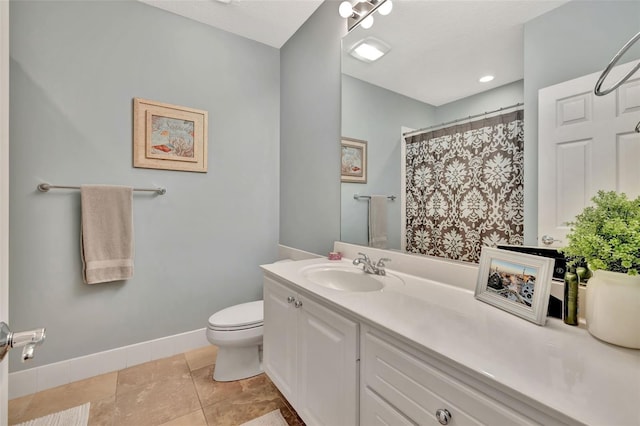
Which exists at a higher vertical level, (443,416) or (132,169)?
(132,169)

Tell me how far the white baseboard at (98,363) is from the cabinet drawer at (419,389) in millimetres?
1764

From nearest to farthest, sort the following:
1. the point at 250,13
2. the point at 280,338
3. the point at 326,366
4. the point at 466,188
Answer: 1. the point at 326,366
2. the point at 466,188
3. the point at 280,338
4. the point at 250,13

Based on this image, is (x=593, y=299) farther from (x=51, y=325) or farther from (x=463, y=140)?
(x=51, y=325)

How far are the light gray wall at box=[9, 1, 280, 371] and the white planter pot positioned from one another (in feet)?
5.53

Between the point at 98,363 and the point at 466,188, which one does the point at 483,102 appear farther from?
the point at 98,363

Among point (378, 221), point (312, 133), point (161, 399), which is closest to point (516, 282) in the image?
point (378, 221)

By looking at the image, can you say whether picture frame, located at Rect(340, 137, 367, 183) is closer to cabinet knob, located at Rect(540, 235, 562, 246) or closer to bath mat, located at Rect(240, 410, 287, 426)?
cabinet knob, located at Rect(540, 235, 562, 246)

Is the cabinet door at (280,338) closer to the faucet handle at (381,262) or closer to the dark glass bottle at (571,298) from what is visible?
the faucet handle at (381,262)

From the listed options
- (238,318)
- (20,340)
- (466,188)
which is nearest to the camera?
(20,340)

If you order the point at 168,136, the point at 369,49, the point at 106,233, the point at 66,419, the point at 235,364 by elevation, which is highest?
the point at 369,49

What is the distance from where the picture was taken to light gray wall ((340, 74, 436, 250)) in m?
1.43

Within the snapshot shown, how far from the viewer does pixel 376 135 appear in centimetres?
162

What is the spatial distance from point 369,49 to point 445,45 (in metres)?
0.51

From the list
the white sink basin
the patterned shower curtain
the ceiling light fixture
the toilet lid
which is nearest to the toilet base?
the toilet lid
